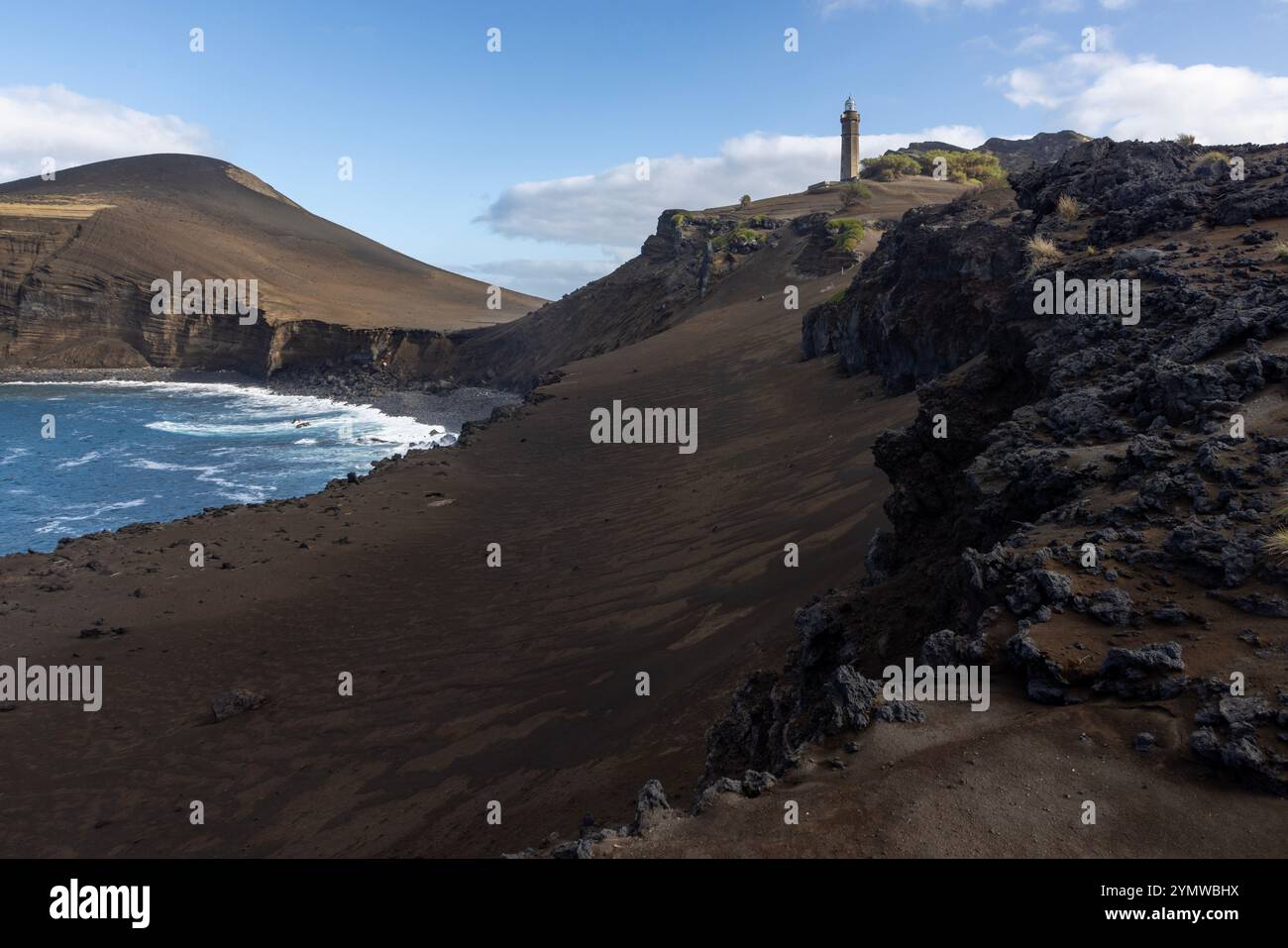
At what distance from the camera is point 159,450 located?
34125mm

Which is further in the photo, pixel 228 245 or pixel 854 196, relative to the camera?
pixel 228 245

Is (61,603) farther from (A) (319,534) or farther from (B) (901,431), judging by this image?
(B) (901,431)

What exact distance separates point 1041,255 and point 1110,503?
471cm

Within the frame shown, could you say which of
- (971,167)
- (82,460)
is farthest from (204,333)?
(971,167)

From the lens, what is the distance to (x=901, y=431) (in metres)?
8.52

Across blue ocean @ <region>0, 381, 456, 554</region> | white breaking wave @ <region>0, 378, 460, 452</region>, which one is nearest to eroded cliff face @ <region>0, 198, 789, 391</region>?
white breaking wave @ <region>0, 378, 460, 452</region>

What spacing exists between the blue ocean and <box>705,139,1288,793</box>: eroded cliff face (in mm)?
21764

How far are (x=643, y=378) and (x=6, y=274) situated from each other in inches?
1976

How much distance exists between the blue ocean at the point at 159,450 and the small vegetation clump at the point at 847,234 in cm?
1814

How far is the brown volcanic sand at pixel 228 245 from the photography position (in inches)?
2274
